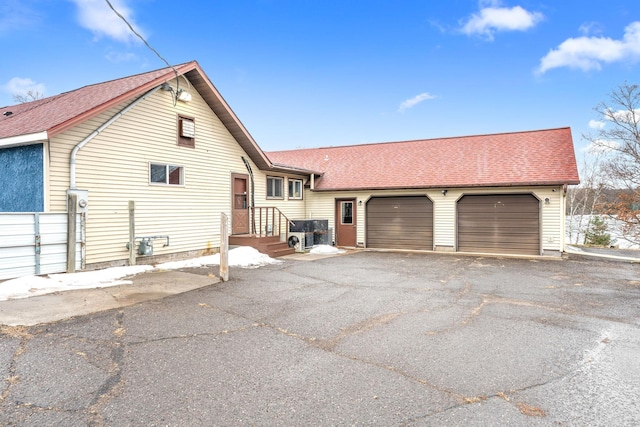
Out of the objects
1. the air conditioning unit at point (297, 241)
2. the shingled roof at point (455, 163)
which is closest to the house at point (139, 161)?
the air conditioning unit at point (297, 241)

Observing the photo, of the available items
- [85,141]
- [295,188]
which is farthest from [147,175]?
[295,188]

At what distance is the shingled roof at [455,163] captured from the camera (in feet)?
44.2

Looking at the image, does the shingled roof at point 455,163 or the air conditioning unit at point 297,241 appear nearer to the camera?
the shingled roof at point 455,163

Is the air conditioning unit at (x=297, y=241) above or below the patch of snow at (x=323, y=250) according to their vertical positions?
above

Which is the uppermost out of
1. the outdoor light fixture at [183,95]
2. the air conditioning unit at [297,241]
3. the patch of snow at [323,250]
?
the outdoor light fixture at [183,95]

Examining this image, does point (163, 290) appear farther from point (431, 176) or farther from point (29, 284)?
point (431, 176)

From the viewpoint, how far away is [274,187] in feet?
49.9

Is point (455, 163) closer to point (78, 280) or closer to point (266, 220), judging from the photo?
point (266, 220)

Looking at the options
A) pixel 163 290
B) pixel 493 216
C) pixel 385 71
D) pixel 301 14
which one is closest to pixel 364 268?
pixel 163 290

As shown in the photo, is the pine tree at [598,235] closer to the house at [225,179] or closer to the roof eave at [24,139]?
the house at [225,179]

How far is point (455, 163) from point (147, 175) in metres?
11.9

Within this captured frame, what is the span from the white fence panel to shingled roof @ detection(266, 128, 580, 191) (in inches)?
413

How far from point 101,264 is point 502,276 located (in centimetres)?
997

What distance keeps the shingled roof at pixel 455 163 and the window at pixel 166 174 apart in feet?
23.2
